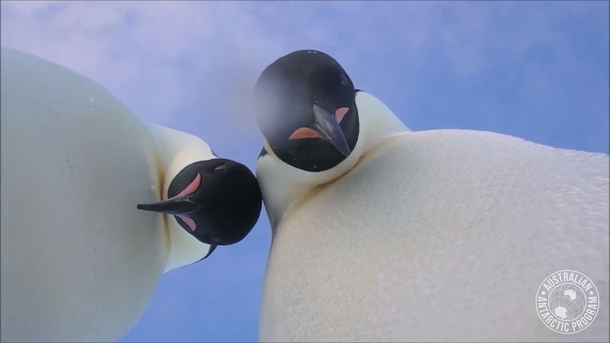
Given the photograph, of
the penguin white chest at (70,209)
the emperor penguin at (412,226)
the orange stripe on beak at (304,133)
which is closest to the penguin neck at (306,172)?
the emperor penguin at (412,226)

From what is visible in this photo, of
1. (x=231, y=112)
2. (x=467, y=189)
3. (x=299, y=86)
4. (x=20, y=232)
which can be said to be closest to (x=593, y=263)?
(x=467, y=189)

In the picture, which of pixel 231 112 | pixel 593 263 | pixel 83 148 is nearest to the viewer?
pixel 593 263

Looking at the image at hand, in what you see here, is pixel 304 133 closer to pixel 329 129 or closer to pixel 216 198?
pixel 329 129

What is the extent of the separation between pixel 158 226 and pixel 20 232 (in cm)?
45

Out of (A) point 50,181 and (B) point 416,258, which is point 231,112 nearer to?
(A) point 50,181

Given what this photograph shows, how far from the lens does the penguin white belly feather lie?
0.76 m

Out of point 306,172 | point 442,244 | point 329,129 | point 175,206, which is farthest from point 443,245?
point 175,206

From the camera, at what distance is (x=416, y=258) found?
882 mm

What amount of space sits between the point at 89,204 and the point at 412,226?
21.4 inches

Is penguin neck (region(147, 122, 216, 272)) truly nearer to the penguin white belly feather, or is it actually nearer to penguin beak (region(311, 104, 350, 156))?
the penguin white belly feather

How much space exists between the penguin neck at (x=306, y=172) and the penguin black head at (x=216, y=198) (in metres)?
0.04

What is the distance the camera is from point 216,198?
1.21 meters

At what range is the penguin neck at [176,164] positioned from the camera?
137cm

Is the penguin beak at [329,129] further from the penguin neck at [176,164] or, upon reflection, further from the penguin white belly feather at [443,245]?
the penguin neck at [176,164]
